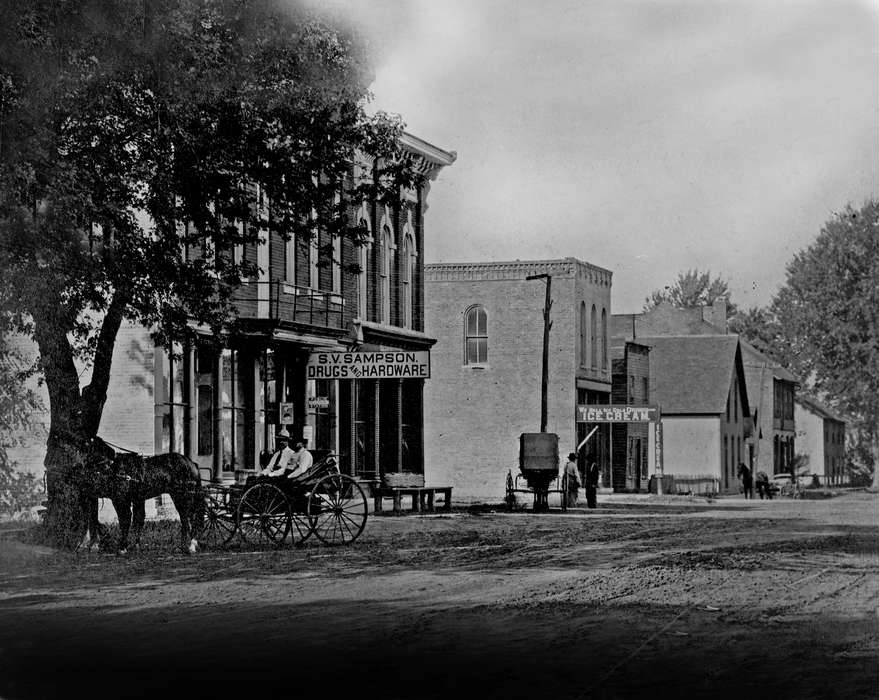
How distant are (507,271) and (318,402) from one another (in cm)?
1547

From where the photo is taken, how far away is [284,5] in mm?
13430

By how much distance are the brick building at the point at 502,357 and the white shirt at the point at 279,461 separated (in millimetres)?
16450

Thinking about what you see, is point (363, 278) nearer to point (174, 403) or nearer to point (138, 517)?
point (174, 403)

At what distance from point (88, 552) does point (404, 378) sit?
8.50 metres

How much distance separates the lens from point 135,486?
1708 centimetres

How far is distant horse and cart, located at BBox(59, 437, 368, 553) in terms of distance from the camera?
663 inches

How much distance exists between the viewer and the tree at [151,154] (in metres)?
13.0

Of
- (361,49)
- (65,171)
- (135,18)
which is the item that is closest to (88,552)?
(65,171)

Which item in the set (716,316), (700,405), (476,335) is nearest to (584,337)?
(476,335)

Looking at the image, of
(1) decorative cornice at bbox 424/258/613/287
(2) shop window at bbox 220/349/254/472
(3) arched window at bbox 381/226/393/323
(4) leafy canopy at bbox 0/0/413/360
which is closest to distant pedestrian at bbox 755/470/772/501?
(1) decorative cornice at bbox 424/258/613/287

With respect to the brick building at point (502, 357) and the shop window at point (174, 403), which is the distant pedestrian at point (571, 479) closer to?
the brick building at point (502, 357)

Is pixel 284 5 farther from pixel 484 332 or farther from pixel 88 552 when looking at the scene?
pixel 484 332

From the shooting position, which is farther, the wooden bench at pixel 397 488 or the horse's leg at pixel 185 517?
the wooden bench at pixel 397 488

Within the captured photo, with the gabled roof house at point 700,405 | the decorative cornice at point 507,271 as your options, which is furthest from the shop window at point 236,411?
the gabled roof house at point 700,405
